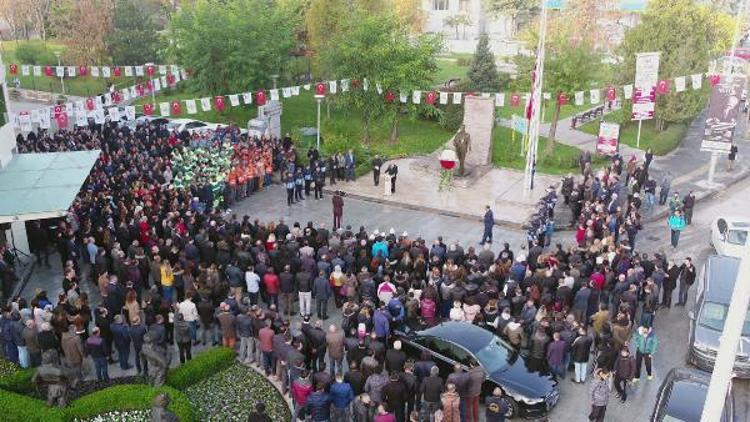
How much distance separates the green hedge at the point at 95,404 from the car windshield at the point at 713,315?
10620 mm

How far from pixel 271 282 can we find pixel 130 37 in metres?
33.0

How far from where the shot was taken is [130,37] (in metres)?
43.6

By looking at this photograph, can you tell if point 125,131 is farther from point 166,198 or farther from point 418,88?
point 418,88

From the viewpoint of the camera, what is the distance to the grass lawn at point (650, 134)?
3219 cm

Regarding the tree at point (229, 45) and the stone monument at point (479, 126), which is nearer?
the stone monument at point (479, 126)

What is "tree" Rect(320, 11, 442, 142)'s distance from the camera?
3088cm

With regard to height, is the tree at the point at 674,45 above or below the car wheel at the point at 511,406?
above

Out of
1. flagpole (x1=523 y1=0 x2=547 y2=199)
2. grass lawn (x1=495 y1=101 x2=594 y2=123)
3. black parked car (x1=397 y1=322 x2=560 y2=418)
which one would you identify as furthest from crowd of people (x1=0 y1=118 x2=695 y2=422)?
grass lawn (x1=495 y1=101 x2=594 y2=123)

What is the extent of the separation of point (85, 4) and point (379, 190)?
2756 cm

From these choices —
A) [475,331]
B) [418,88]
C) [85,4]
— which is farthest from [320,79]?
[475,331]

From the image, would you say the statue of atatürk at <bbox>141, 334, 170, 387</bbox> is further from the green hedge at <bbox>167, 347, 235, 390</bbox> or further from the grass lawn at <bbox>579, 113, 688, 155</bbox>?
the grass lawn at <bbox>579, 113, 688, 155</bbox>

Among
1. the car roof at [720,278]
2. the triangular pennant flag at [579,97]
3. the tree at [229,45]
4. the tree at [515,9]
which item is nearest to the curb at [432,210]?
the car roof at [720,278]

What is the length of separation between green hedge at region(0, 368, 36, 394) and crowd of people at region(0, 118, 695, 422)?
1.84ft

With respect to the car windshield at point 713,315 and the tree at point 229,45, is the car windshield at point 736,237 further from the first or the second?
the tree at point 229,45
